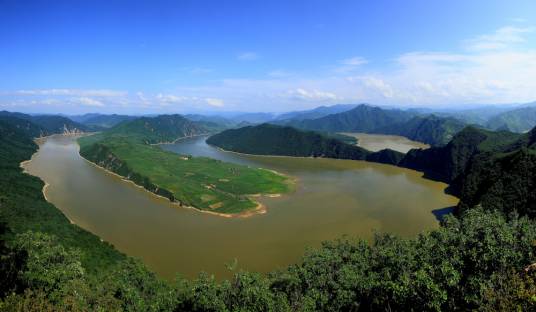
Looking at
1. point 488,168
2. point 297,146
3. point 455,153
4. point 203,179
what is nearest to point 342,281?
point 488,168

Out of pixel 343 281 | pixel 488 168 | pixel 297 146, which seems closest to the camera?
pixel 343 281

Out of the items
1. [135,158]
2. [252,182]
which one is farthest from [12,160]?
[252,182]

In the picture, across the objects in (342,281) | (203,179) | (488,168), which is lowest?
(203,179)

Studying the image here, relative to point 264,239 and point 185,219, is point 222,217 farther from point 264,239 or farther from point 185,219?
point 264,239

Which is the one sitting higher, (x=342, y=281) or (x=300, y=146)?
(x=300, y=146)

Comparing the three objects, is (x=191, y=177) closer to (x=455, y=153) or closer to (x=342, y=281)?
(x=342, y=281)

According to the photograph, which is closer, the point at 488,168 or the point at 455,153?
the point at 488,168

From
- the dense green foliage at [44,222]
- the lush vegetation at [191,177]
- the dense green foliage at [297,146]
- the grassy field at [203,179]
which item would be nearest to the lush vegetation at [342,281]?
the dense green foliage at [44,222]

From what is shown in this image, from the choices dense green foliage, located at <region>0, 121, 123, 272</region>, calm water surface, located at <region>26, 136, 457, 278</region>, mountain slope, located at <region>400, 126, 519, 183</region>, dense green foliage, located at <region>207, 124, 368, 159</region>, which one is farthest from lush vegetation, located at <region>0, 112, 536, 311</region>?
dense green foliage, located at <region>207, 124, 368, 159</region>
